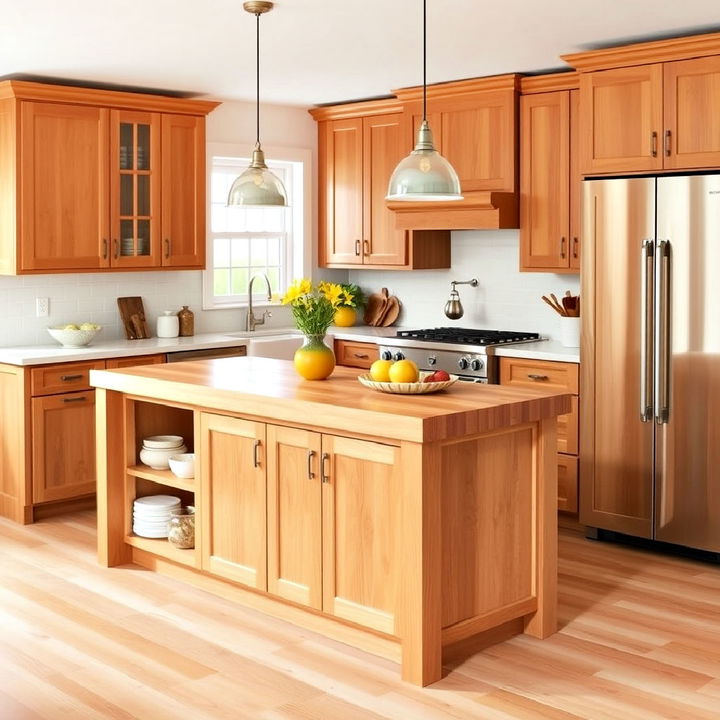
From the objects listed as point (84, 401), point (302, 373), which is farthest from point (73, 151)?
point (302, 373)

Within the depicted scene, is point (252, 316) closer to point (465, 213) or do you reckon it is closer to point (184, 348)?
point (184, 348)

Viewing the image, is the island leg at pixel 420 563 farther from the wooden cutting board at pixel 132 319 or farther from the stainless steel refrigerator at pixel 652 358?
the wooden cutting board at pixel 132 319

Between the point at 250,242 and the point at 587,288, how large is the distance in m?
3.02

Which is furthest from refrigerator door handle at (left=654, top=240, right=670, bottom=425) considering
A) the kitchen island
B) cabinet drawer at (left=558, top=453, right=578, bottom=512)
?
the kitchen island

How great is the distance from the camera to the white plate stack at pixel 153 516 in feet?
16.5

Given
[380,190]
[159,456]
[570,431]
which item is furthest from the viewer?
[380,190]

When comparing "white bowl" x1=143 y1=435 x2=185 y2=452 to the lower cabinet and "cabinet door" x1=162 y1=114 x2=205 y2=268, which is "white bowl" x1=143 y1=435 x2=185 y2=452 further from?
"cabinet door" x1=162 y1=114 x2=205 y2=268

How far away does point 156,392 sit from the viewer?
4.70m

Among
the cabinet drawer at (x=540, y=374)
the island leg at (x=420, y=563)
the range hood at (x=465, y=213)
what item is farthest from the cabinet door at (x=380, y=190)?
the island leg at (x=420, y=563)

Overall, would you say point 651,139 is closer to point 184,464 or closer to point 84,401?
point 184,464

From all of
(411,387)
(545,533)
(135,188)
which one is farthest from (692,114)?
(135,188)

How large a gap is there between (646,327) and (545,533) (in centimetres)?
152

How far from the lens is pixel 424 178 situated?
3818 mm

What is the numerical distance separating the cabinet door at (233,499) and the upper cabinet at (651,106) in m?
2.38
